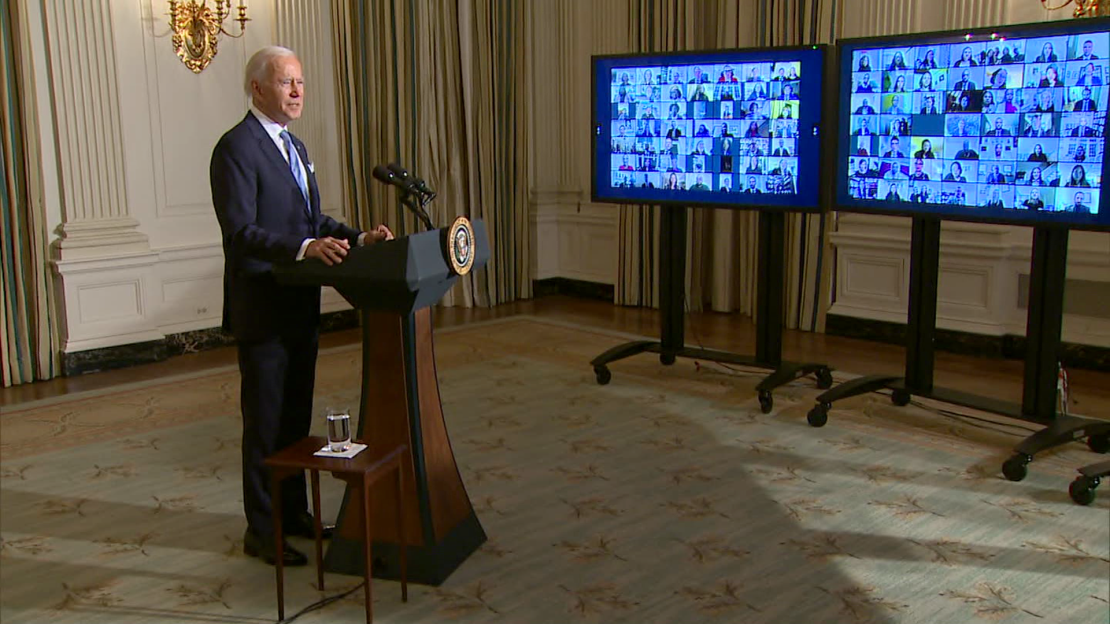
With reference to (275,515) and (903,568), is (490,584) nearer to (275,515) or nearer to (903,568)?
(275,515)

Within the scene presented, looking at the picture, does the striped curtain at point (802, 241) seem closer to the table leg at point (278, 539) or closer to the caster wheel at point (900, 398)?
the caster wheel at point (900, 398)

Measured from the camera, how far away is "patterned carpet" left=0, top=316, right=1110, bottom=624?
9.82 ft

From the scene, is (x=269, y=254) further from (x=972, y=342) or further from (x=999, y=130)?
(x=972, y=342)

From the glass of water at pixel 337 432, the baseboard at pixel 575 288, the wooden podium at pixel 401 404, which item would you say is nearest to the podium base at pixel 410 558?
the wooden podium at pixel 401 404

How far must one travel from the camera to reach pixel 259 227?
10.1ft

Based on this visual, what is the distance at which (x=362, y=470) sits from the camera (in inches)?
109

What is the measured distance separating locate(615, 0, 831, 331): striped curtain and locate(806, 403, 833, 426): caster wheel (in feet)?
6.98

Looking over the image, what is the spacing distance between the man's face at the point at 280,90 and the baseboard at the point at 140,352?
2849mm

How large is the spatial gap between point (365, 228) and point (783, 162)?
3.27 metres

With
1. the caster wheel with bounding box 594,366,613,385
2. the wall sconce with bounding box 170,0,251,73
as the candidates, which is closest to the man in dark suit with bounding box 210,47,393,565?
the caster wheel with bounding box 594,366,613,385

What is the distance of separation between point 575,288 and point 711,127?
128 inches

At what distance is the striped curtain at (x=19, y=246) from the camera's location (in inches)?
213

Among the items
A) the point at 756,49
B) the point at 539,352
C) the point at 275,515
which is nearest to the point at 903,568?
the point at 275,515

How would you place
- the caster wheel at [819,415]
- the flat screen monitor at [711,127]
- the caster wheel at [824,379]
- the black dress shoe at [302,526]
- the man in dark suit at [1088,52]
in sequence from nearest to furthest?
the black dress shoe at [302,526] < the man in dark suit at [1088,52] < the caster wheel at [819,415] < the flat screen monitor at [711,127] < the caster wheel at [824,379]
